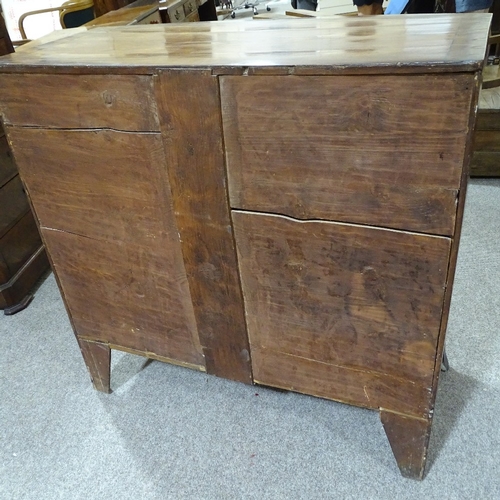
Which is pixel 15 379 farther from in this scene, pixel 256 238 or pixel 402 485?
pixel 402 485

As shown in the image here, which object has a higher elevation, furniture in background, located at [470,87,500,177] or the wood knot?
the wood knot

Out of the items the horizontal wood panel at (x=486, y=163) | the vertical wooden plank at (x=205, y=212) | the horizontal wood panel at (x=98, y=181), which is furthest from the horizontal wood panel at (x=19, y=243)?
the horizontal wood panel at (x=486, y=163)

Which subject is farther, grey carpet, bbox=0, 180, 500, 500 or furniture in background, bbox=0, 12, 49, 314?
furniture in background, bbox=0, 12, 49, 314

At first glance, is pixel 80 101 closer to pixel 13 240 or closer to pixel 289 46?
pixel 289 46

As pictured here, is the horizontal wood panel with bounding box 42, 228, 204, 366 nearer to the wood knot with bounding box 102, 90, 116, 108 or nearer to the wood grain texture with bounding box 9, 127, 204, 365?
the wood grain texture with bounding box 9, 127, 204, 365

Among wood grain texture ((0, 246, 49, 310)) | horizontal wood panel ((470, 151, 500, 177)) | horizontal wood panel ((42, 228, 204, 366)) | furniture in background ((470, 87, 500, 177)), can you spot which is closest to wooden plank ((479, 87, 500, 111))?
furniture in background ((470, 87, 500, 177))

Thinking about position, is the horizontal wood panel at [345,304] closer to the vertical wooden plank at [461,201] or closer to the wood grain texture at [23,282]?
the vertical wooden plank at [461,201]

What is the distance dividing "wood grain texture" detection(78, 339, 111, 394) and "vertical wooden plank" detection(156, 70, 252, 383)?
30cm

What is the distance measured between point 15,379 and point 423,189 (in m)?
1.26

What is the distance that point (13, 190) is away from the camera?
1.83m

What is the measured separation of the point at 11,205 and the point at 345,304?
1322mm

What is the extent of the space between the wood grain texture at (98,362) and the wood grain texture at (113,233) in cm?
4

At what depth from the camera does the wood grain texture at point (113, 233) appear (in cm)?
100

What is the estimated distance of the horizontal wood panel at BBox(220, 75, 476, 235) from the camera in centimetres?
73
